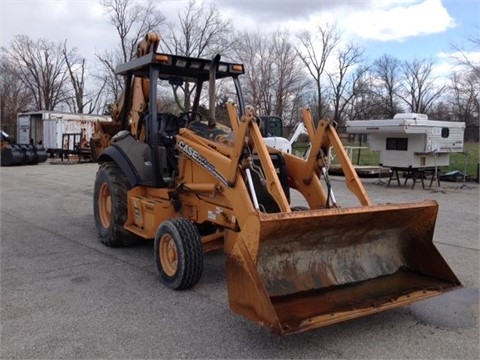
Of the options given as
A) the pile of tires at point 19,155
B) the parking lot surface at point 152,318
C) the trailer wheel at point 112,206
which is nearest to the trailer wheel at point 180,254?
the parking lot surface at point 152,318

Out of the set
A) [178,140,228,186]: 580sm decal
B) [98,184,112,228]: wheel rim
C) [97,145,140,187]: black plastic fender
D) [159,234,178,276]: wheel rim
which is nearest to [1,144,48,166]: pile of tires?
[98,184,112,228]: wheel rim

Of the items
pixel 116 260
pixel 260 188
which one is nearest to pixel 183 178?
pixel 260 188

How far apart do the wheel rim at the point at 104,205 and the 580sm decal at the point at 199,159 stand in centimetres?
189

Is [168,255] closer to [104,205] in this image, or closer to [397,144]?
[104,205]

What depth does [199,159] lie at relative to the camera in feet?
17.5

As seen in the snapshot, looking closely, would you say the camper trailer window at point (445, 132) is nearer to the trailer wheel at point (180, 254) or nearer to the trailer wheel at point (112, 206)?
the trailer wheel at point (112, 206)

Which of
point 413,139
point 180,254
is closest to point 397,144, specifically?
point 413,139

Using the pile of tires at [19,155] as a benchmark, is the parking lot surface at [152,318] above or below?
below

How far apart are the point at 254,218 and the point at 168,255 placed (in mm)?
1774

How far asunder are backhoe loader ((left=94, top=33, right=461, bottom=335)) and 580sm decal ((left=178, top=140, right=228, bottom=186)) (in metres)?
0.01

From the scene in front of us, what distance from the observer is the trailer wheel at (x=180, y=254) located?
15.8ft

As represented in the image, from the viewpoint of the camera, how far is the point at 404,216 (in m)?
4.61

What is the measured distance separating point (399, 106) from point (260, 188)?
69.1 m

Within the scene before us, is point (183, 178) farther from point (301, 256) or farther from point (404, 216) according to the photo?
point (404, 216)
